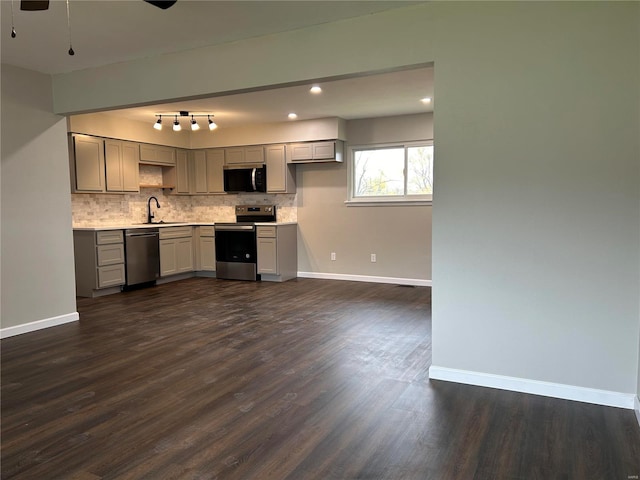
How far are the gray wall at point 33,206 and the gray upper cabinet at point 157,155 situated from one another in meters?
2.24

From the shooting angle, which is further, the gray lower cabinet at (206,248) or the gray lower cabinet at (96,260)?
the gray lower cabinet at (206,248)

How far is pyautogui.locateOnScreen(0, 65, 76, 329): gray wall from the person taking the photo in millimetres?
4188

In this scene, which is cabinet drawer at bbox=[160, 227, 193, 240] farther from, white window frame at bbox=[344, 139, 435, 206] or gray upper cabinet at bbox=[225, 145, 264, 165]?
white window frame at bbox=[344, 139, 435, 206]

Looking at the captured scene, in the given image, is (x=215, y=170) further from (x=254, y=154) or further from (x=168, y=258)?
(x=168, y=258)

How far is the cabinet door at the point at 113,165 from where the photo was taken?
6289 millimetres

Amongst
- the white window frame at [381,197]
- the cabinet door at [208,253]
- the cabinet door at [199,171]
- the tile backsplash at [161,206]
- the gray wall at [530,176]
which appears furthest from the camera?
the cabinet door at [199,171]

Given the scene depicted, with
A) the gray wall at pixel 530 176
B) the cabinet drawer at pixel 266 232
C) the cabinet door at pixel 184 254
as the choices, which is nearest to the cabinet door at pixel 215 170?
the cabinet door at pixel 184 254

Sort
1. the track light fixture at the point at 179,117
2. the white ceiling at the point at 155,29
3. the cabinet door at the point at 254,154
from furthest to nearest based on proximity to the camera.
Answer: the cabinet door at the point at 254,154
the track light fixture at the point at 179,117
the white ceiling at the point at 155,29

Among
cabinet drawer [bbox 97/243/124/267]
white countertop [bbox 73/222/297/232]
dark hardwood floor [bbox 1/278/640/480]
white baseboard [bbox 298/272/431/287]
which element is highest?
white countertop [bbox 73/222/297/232]

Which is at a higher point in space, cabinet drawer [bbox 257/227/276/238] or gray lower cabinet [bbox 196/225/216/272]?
cabinet drawer [bbox 257/227/276/238]


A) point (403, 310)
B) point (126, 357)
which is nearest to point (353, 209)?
point (403, 310)

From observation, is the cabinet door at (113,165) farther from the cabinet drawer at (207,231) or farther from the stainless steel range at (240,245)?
the stainless steel range at (240,245)

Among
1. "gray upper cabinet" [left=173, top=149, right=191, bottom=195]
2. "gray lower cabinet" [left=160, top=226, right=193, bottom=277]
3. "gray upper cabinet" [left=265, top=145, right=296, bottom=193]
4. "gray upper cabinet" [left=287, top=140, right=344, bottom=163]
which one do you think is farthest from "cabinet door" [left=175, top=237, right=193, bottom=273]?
"gray upper cabinet" [left=287, top=140, right=344, bottom=163]

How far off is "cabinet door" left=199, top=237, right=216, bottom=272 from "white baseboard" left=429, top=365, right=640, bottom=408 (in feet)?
16.5
